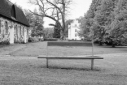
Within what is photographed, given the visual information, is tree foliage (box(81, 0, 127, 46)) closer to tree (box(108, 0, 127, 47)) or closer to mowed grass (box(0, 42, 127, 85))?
tree (box(108, 0, 127, 47))

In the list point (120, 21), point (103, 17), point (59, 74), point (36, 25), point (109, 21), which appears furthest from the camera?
point (36, 25)

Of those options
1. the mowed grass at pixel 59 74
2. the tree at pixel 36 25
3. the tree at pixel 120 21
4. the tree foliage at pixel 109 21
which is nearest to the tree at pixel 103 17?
the tree foliage at pixel 109 21

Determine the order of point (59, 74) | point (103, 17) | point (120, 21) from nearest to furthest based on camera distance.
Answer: point (59, 74)
point (120, 21)
point (103, 17)

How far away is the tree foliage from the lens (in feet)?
73.1

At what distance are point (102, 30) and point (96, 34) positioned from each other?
175 cm

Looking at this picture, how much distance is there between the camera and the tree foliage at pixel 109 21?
22281 millimetres

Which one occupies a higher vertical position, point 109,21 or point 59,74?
point 109,21

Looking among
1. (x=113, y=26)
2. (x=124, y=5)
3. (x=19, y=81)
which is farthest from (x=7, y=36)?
(x=19, y=81)

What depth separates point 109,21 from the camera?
2944cm

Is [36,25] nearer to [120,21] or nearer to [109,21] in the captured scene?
[109,21]

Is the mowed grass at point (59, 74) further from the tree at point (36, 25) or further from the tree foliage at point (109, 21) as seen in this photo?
the tree at point (36, 25)

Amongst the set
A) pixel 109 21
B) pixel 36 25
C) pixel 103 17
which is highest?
pixel 36 25

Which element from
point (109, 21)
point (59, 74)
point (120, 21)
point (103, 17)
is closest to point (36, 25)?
point (103, 17)

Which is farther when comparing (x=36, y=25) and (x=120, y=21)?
(x=36, y=25)
